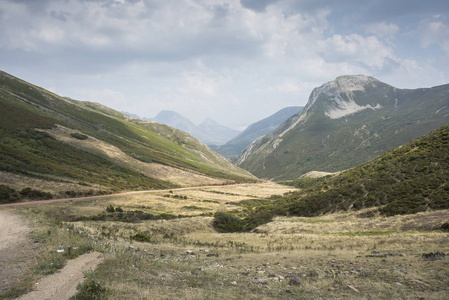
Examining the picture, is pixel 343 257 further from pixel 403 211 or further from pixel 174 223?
pixel 174 223

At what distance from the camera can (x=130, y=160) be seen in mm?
106750

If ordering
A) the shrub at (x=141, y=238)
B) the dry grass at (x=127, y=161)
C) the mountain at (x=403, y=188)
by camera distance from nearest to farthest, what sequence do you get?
1. the shrub at (x=141, y=238)
2. the mountain at (x=403, y=188)
3. the dry grass at (x=127, y=161)

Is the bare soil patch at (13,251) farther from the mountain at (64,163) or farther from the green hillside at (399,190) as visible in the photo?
the mountain at (64,163)

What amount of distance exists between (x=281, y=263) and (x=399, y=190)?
83.6 ft

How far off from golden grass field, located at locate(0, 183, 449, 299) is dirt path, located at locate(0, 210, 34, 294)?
636 millimetres

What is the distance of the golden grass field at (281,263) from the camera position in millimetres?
10758

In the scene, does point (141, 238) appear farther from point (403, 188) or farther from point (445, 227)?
point (403, 188)

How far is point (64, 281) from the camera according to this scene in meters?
10.5

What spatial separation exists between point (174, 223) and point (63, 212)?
16506 mm

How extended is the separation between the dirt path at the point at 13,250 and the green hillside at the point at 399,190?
2925 cm

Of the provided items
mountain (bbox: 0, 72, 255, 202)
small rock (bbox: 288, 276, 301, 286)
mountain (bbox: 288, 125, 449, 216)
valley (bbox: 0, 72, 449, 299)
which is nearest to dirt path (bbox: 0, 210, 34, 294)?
valley (bbox: 0, 72, 449, 299)

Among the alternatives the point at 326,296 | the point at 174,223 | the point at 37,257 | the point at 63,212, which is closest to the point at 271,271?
the point at 326,296

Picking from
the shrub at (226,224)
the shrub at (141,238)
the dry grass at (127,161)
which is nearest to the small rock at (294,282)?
the shrub at (141,238)

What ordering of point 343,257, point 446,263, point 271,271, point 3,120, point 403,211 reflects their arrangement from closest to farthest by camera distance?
point 446,263
point 271,271
point 343,257
point 403,211
point 3,120
